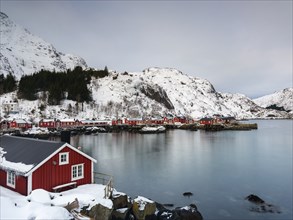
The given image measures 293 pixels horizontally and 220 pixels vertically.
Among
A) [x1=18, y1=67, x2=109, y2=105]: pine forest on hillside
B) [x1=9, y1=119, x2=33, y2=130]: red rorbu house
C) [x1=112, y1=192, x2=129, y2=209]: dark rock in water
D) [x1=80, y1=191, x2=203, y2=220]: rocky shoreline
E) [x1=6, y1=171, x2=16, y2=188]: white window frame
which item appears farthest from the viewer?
[x1=18, y1=67, x2=109, y2=105]: pine forest on hillside

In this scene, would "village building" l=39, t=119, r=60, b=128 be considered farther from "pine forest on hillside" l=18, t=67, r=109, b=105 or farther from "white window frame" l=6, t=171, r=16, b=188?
"white window frame" l=6, t=171, r=16, b=188

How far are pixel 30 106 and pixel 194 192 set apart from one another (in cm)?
9896

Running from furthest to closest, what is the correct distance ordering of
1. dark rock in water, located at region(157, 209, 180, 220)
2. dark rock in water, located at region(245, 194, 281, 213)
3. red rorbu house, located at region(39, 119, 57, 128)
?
red rorbu house, located at region(39, 119, 57, 128) < dark rock in water, located at region(245, 194, 281, 213) < dark rock in water, located at region(157, 209, 180, 220)

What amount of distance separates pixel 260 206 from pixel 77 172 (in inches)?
656

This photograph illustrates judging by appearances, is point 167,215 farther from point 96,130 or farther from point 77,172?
point 96,130

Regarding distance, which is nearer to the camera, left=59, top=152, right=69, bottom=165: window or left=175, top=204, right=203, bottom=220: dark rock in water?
left=175, top=204, right=203, bottom=220: dark rock in water

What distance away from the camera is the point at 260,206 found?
21844 millimetres

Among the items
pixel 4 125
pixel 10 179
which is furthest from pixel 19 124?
pixel 10 179

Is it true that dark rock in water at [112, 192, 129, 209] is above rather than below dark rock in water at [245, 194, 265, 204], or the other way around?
above

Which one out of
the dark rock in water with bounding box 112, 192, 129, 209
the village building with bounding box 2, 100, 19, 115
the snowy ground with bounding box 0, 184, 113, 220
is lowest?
the dark rock in water with bounding box 112, 192, 129, 209

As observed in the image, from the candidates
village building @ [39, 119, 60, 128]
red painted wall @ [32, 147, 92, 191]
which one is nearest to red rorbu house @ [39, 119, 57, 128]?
village building @ [39, 119, 60, 128]

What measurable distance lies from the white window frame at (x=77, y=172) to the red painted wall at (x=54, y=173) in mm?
236

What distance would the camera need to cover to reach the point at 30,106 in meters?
106

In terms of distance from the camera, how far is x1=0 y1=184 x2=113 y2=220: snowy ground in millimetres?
12109
